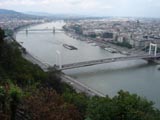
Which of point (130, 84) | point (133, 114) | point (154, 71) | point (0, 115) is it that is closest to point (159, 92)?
point (130, 84)

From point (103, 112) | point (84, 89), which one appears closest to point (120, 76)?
point (84, 89)

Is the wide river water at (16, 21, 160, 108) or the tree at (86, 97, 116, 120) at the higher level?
the tree at (86, 97, 116, 120)

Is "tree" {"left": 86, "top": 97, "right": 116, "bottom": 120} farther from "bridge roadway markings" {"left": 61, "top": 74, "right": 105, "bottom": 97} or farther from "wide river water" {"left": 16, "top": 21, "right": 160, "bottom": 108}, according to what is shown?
"bridge roadway markings" {"left": 61, "top": 74, "right": 105, "bottom": 97}

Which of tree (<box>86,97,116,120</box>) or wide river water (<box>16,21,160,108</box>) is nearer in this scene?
tree (<box>86,97,116,120</box>)

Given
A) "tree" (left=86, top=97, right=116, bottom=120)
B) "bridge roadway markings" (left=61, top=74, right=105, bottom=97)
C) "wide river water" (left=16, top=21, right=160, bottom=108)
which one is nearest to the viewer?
"tree" (left=86, top=97, right=116, bottom=120)

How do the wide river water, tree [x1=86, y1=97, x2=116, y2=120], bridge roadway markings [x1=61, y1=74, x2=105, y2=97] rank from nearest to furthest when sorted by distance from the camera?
tree [x1=86, y1=97, x2=116, y2=120]
bridge roadway markings [x1=61, y1=74, x2=105, y2=97]
the wide river water

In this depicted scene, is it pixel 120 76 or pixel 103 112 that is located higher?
pixel 103 112

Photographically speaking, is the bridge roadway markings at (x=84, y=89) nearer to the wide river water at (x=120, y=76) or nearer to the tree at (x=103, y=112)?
the wide river water at (x=120, y=76)

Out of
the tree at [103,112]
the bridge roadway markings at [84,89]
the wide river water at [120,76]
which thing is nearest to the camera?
the tree at [103,112]

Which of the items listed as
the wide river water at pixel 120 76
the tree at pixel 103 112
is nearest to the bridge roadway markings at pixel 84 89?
the wide river water at pixel 120 76

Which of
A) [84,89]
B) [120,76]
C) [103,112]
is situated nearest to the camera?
[103,112]

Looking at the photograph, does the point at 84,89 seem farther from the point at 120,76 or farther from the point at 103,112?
the point at 103,112

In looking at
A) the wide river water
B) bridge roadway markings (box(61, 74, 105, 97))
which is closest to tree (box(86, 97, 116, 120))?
the wide river water
